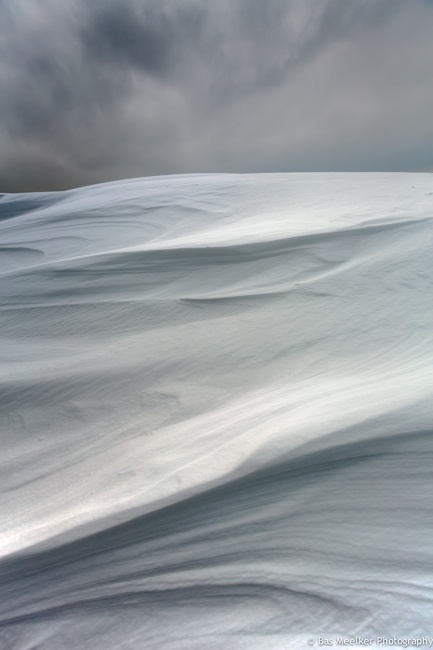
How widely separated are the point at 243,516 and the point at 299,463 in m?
0.09

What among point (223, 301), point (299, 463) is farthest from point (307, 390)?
point (223, 301)

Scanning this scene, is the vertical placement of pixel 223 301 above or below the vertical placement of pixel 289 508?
above

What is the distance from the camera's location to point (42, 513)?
467mm

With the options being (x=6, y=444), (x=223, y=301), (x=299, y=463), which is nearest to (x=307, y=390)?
(x=299, y=463)

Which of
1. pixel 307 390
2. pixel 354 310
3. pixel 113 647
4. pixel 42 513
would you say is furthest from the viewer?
pixel 354 310

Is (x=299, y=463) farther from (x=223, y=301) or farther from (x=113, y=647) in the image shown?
(x=223, y=301)

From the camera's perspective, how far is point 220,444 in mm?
501

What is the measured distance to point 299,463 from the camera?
18.6 inches

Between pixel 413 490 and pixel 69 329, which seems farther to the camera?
pixel 69 329

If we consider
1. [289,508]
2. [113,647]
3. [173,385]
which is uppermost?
[173,385]

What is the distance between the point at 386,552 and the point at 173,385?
1.14 ft

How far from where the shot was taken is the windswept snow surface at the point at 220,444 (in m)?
0.38

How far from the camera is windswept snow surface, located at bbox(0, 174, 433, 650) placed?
38cm

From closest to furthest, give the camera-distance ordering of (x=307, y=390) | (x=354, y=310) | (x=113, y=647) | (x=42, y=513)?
(x=113, y=647) < (x=42, y=513) < (x=307, y=390) < (x=354, y=310)
